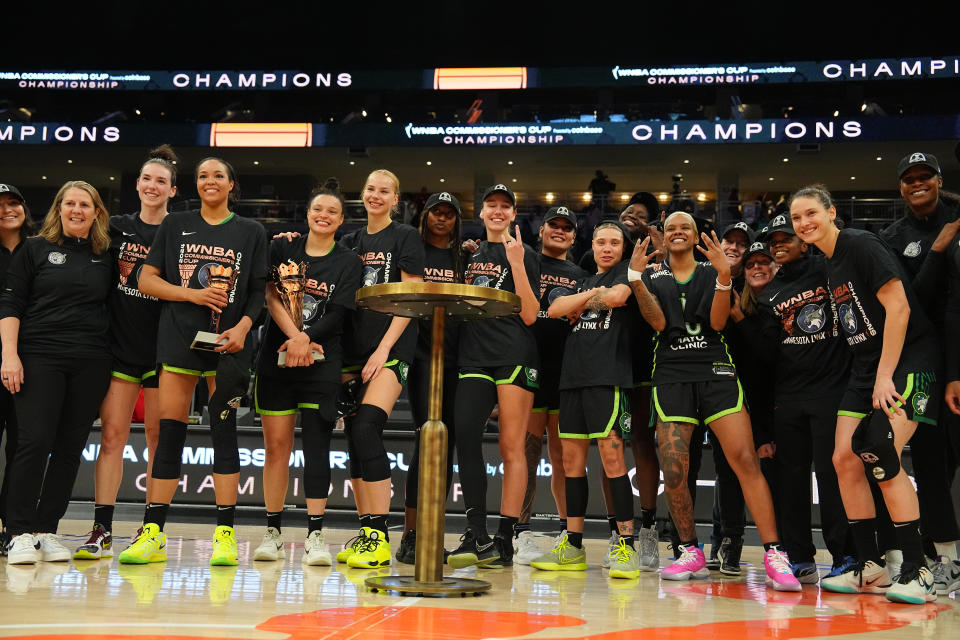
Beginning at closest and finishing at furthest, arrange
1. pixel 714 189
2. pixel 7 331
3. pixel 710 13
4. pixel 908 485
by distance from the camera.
A: pixel 908 485
pixel 7 331
pixel 710 13
pixel 714 189

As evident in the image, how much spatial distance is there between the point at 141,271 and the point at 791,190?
22603 mm

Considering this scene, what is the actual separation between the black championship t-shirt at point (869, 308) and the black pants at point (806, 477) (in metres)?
0.34

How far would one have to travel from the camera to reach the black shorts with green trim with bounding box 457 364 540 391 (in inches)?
173

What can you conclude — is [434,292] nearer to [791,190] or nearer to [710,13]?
[710,13]

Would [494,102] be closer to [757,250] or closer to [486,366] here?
[757,250]

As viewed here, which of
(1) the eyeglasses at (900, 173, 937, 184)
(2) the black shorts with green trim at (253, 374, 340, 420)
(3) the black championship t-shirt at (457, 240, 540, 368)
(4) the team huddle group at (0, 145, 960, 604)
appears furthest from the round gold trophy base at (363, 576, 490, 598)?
(1) the eyeglasses at (900, 173, 937, 184)

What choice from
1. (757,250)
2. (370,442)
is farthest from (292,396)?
(757,250)

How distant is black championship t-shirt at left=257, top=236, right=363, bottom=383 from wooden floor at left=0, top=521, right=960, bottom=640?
919 millimetres

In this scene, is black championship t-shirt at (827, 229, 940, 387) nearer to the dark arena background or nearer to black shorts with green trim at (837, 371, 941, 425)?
black shorts with green trim at (837, 371, 941, 425)

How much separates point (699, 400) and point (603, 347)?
543mm

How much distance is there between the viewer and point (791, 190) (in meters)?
24.0

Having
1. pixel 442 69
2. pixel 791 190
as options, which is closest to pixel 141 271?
pixel 442 69

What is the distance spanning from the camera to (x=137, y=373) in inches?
172

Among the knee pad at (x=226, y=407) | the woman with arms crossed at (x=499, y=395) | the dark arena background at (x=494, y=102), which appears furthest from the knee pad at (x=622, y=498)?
the dark arena background at (x=494, y=102)
